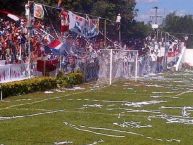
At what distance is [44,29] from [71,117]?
15.3 metres

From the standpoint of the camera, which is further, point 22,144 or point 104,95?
point 104,95

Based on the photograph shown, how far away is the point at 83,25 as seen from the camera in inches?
1257

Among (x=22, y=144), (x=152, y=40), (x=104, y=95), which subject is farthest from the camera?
(x=152, y=40)

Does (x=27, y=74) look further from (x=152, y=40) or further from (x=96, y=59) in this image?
(x=152, y=40)

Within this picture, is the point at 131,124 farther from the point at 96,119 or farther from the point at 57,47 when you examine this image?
the point at 57,47

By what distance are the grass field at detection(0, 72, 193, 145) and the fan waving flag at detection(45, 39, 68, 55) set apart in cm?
518

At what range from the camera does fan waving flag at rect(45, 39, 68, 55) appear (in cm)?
2878

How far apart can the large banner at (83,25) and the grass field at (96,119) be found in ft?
23.1

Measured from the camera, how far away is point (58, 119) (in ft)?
50.6

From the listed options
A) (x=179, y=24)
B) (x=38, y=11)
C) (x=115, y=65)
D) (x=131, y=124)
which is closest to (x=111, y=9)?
(x=179, y=24)

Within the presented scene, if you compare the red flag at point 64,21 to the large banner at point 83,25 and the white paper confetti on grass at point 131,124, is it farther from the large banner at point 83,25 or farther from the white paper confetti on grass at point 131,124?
the white paper confetti on grass at point 131,124

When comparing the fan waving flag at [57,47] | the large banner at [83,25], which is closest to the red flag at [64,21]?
the large banner at [83,25]

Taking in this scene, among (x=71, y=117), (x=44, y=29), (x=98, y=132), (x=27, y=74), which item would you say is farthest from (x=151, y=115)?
(x=44, y=29)

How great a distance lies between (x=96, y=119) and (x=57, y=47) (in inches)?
545
